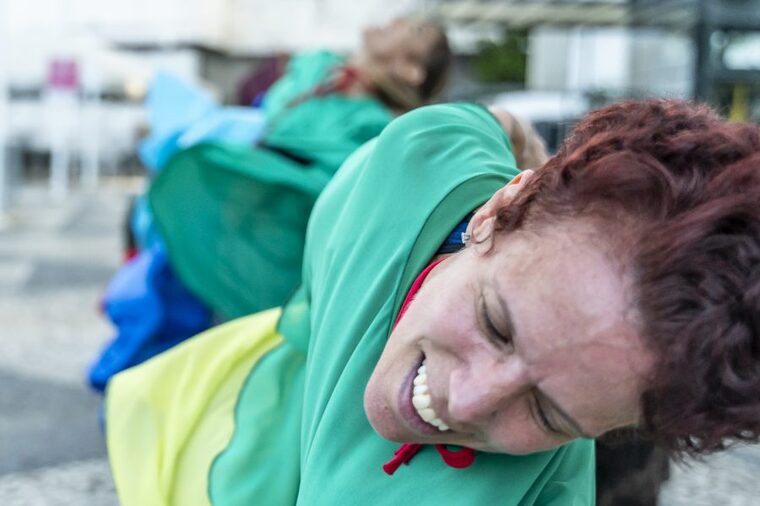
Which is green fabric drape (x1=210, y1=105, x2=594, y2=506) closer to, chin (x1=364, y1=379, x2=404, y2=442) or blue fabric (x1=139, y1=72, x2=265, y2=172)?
chin (x1=364, y1=379, x2=404, y2=442)

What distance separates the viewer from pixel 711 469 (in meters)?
1.99

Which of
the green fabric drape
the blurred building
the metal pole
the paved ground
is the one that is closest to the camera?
the green fabric drape

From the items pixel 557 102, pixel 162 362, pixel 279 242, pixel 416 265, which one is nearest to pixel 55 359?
pixel 279 242

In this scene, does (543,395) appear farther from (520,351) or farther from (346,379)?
(346,379)

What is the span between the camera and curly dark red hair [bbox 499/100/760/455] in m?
0.84

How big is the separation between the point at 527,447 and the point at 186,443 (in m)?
0.58

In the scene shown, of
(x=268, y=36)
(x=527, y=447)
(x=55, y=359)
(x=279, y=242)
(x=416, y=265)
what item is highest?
(x=416, y=265)

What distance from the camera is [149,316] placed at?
2.44 metres

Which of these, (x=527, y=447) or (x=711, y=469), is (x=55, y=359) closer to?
(x=711, y=469)

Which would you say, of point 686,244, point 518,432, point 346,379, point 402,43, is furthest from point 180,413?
point 402,43

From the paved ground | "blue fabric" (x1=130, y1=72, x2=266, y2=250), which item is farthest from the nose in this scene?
"blue fabric" (x1=130, y1=72, x2=266, y2=250)

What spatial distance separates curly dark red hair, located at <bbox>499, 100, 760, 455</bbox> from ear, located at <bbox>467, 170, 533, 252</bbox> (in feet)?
0.16

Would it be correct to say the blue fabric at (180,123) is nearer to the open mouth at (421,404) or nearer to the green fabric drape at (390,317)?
the green fabric drape at (390,317)

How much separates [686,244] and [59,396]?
2046mm
